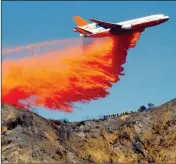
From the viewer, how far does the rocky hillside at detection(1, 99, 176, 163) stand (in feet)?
185

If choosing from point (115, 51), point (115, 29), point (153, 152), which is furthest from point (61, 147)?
point (115, 29)

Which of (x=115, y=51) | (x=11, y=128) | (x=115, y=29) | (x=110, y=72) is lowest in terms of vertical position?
(x=11, y=128)

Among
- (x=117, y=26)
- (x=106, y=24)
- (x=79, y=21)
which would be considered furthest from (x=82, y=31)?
(x=79, y=21)

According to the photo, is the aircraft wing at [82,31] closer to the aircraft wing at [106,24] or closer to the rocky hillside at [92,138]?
the aircraft wing at [106,24]

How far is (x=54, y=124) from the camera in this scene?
70.4 metres

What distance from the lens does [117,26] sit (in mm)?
85500

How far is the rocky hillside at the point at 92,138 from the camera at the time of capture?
5625cm

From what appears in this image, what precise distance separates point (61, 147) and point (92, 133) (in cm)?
1413

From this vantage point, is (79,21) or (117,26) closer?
(117,26)

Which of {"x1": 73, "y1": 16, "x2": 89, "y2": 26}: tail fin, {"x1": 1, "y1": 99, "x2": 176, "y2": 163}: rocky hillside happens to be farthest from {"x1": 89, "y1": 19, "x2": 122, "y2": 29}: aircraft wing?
{"x1": 1, "y1": 99, "x2": 176, "y2": 163}: rocky hillside

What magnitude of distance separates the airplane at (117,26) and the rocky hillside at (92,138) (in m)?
16.1

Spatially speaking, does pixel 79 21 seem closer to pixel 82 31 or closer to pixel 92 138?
pixel 82 31

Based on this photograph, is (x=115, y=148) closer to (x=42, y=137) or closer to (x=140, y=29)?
(x=42, y=137)

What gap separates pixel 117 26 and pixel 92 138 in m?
24.9
